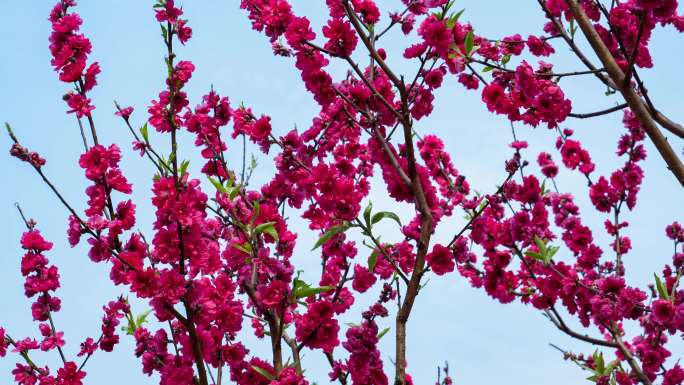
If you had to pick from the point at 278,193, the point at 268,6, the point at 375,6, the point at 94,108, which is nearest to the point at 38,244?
the point at 94,108

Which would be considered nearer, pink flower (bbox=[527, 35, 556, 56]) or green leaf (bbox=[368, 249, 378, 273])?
green leaf (bbox=[368, 249, 378, 273])

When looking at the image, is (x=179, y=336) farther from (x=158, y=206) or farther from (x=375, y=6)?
(x=375, y=6)

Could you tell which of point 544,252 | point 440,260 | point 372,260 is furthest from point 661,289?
point 372,260

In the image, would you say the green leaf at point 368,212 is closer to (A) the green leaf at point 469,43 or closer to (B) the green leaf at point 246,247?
(B) the green leaf at point 246,247

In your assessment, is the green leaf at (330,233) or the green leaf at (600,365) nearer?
the green leaf at (330,233)

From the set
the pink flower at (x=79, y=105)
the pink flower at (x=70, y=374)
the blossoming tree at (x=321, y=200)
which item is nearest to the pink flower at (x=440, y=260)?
the blossoming tree at (x=321, y=200)

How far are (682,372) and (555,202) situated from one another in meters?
1.79

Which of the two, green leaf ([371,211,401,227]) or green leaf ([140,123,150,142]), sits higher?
green leaf ([140,123,150,142])

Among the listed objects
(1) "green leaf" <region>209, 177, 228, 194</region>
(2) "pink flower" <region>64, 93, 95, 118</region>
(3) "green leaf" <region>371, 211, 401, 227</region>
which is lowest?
(3) "green leaf" <region>371, 211, 401, 227</region>

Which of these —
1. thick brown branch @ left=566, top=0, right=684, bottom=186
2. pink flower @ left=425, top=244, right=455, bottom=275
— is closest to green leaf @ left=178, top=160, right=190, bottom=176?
pink flower @ left=425, top=244, right=455, bottom=275

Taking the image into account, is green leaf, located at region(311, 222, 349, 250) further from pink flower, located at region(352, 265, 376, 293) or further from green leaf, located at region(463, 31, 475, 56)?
green leaf, located at region(463, 31, 475, 56)

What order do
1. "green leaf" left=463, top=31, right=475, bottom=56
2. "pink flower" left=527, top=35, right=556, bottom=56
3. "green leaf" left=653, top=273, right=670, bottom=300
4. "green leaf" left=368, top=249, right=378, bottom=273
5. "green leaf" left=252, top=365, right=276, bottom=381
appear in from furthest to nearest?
"pink flower" left=527, top=35, right=556, bottom=56 → "green leaf" left=653, top=273, right=670, bottom=300 → "green leaf" left=463, top=31, right=475, bottom=56 → "green leaf" left=368, top=249, right=378, bottom=273 → "green leaf" left=252, top=365, right=276, bottom=381

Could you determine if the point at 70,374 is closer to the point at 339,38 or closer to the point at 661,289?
the point at 339,38

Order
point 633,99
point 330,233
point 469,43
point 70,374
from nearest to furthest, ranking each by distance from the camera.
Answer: point 633,99
point 330,233
point 469,43
point 70,374
